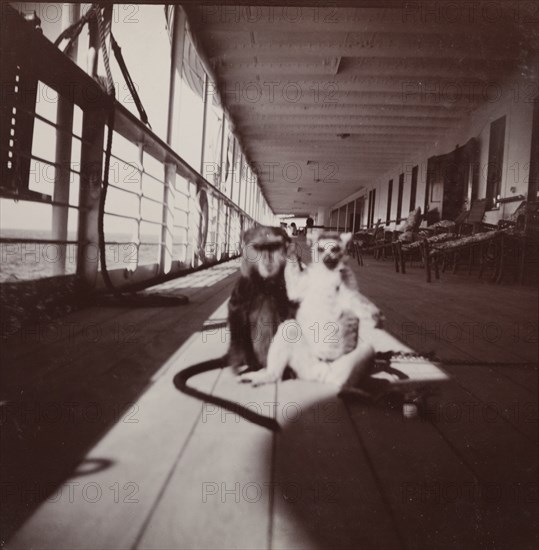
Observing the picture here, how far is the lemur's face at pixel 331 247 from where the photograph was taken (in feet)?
1.33

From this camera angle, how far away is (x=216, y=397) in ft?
1.57

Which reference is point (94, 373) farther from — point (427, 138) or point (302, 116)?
point (427, 138)

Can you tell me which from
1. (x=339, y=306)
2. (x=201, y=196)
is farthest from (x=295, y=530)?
(x=201, y=196)

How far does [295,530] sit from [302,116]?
0.68 metres

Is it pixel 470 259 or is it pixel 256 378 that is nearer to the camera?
pixel 256 378

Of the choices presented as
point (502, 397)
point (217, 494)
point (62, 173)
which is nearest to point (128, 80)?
point (62, 173)

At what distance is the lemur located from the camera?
43 cm

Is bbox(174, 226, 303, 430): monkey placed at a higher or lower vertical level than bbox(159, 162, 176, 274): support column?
lower

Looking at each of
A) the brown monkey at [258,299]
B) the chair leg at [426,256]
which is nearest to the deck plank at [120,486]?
the brown monkey at [258,299]

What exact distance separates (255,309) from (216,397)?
12 cm

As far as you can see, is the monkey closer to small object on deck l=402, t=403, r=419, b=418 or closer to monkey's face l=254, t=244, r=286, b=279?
monkey's face l=254, t=244, r=286, b=279

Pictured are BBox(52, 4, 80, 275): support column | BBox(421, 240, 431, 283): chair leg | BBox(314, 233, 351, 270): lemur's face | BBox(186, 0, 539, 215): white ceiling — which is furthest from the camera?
BBox(421, 240, 431, 283): chair leg

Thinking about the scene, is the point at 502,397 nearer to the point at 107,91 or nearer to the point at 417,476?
the point at 417,476

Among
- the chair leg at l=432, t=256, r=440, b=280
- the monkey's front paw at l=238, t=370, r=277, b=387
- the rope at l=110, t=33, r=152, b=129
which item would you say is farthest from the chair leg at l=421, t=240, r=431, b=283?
the rope at l=110, t=33, r=152, b=129
